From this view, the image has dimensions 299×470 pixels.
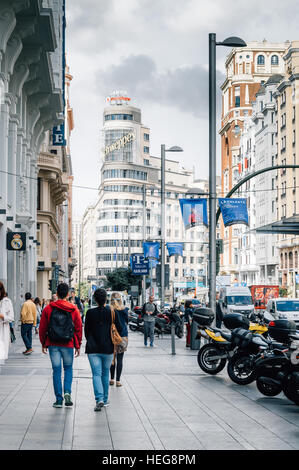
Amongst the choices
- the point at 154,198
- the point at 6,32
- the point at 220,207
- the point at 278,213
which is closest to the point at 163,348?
the point at 220,207

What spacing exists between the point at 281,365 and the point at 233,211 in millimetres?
11346

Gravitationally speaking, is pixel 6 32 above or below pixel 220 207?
above

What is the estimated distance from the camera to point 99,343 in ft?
38.5

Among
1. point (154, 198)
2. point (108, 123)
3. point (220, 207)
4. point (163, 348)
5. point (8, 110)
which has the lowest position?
point (163, 348)

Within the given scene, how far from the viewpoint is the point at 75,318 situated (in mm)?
11898

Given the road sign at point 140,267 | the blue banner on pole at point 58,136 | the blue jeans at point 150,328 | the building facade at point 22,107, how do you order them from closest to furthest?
1. the blue jeans at point 150,328
2. the building facade at point 22,107
3. the road sign at point 140,267
4. the blue banner on pole at point 58,136

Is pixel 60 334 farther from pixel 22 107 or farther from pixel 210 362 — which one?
pixel 22 107

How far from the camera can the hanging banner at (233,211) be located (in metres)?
24.1

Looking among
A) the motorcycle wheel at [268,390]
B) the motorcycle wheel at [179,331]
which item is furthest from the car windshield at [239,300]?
the motorcycle wheel at [268,390]

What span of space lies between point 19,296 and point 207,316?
17.7 meters

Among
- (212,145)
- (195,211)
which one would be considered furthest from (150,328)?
(212,145)

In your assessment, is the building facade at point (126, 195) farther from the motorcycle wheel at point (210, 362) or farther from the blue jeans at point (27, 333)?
the motorcycle wheel at point (210, 362)
